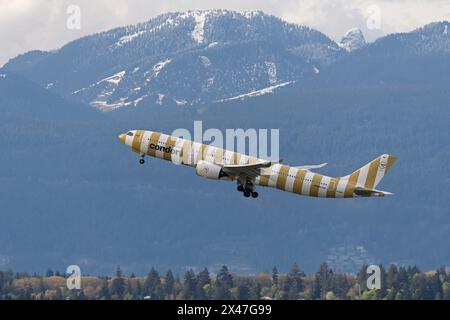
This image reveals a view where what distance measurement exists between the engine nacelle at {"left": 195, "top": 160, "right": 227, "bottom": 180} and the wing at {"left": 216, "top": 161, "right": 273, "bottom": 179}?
2.17ft

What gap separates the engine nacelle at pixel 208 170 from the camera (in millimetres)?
127562

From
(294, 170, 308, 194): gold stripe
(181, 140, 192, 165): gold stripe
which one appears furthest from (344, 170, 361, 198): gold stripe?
(181, 140, 192, 165): gold stripe

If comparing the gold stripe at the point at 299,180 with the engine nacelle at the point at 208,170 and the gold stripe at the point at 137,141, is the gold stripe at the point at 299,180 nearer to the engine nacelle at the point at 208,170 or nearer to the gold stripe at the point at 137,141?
the engine nacelle at the point at 208,170

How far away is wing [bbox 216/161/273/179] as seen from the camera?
12675cm

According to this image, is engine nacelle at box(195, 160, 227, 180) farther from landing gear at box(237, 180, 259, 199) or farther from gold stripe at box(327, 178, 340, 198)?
gold stripe at box(327, 178, 340, 198)

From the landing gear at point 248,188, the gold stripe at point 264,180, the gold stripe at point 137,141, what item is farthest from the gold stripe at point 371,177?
the gold stripe at point 137,141

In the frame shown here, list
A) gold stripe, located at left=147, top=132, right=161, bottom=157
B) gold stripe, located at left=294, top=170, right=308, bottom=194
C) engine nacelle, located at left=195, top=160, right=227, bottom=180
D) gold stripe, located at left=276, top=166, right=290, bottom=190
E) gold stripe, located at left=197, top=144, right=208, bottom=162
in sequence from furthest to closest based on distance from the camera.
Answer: gold stripe, located at left=147, top=132, right=161, bottom=157 < gold stripe, located at left=294, top=170, right=308, bottom=194 < gold stripe, located at left=276, top=166, right=290, bottom=190 < gold stripe, located at left=197, top=144, right=208, bottom=162 < engine nacelle, located at left=195, top=160, right=227, bottom=180

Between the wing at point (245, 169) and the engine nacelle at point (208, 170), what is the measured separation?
0.66 m

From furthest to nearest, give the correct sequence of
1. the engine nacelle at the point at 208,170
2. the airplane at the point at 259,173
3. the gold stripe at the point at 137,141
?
the gold stripe at the point at 137,141 < the airplane at the point at 259,173 < the engine nacelle at the point at 208,170
